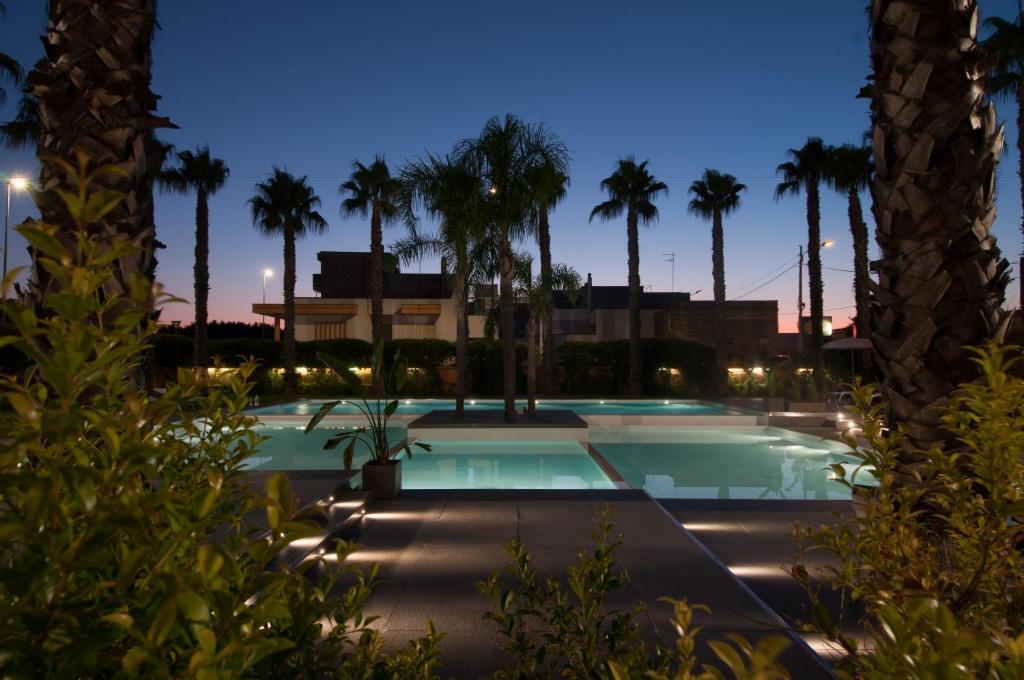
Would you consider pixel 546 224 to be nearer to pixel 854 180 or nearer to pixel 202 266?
pixel 854 180

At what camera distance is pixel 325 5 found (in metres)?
17.5

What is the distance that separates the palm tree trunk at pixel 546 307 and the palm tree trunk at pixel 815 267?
10.6m

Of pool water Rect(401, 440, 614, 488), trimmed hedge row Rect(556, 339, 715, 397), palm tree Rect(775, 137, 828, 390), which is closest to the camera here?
pool water Rect(401, 440, 614, 488)

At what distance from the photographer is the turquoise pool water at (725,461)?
29.2ft

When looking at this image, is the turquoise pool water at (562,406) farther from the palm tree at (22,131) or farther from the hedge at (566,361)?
the palm tree at (22,131)

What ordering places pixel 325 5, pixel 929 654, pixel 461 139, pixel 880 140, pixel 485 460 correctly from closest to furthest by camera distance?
pixel 929 654
pixel 880 140
pixel 485 460
pixel 461 139
pixel 325 5

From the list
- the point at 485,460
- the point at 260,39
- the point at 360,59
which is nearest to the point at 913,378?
the point at 485,460

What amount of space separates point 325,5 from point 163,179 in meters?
10.3

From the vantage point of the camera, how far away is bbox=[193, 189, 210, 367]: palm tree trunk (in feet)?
73.0

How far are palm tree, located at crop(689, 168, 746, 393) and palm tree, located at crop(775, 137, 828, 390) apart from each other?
2.49 m

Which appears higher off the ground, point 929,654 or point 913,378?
point 913,378

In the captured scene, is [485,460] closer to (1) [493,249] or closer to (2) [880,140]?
(1) [493,249]

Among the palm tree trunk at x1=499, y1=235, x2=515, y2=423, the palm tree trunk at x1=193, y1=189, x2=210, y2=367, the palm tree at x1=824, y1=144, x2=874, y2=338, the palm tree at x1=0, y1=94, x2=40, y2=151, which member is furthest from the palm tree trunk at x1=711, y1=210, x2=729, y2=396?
the palm tree at x1=0, y1=94, x2=40, y2=151

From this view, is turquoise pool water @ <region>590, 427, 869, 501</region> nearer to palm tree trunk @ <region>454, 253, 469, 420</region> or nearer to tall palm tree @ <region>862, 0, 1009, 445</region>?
palm tree trunk @ <region>454, 253, 469, 420</region>
